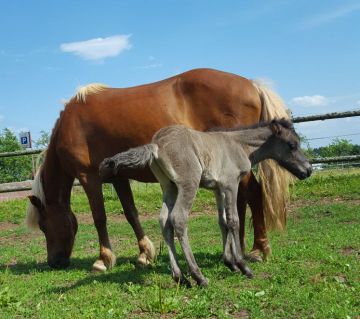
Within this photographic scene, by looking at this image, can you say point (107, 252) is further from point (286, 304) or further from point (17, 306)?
point (286, 304)

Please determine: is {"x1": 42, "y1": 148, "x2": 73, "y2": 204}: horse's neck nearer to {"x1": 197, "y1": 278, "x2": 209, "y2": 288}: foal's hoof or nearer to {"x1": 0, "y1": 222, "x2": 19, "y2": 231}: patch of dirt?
{"x1": 197, "y1": 278, "x2": 209, "y2": 288}: foal's hoof

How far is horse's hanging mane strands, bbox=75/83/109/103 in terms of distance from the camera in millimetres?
6715

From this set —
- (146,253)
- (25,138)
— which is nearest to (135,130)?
(146,253)

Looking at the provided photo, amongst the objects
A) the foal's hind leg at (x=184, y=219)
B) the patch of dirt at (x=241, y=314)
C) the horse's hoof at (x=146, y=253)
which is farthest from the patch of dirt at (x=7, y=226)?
the patch of dirt at (x=241, y=314)

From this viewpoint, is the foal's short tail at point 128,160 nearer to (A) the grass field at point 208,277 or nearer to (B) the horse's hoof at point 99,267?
(A) the grass field at point 208,277

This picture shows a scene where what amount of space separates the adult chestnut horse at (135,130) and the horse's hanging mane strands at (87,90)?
1 centimetres

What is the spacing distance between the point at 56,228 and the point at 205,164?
2912 millimetres

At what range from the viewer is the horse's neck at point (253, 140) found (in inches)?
214

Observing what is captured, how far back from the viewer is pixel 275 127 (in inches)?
214

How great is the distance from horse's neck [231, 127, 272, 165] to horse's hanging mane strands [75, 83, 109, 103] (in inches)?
94.0

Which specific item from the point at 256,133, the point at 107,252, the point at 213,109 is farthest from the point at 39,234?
the point at 256,133

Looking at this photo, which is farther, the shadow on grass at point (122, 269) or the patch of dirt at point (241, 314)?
the shadow on grass at point (122, 269)

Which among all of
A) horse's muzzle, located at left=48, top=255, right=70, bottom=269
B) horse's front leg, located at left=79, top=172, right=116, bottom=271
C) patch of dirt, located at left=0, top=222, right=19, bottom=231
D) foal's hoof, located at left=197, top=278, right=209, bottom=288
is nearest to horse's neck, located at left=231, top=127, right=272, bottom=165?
foal's hoof, located at left=197, top=278, right=209, bottom=288

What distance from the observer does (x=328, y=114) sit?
450 inches
